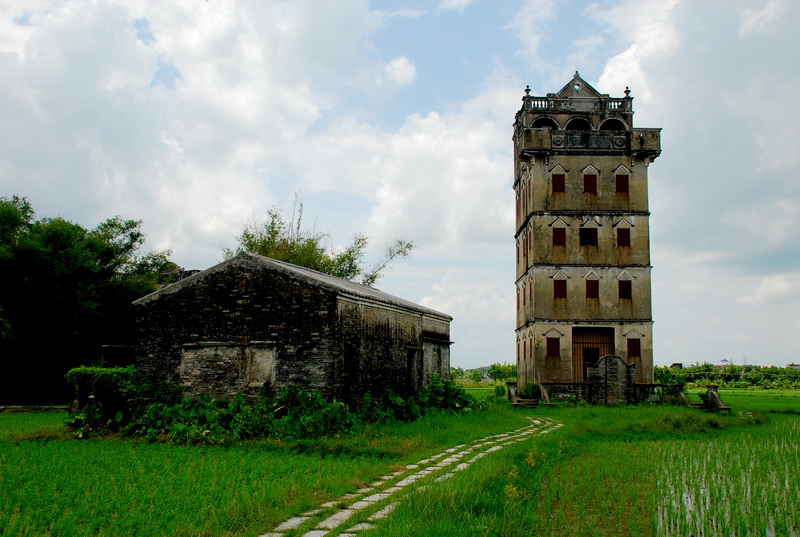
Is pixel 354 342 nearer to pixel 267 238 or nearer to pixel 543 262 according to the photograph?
pixel 543 262

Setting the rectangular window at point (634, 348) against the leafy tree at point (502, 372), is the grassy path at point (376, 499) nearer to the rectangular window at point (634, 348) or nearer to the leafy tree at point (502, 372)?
the rectangular window at point (634, 348)

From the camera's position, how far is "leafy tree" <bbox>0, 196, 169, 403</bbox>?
26.2m

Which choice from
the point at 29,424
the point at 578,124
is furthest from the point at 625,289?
the point at 29,424

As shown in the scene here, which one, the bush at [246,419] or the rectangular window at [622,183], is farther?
the rectangular window at [622,183]

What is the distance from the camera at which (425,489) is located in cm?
802

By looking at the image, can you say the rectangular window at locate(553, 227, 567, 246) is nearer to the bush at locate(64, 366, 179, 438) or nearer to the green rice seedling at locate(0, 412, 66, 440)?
the bush at locate(64, 366, 179, 438)

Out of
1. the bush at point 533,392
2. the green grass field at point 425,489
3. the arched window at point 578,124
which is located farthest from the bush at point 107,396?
the arched window at point 578,124

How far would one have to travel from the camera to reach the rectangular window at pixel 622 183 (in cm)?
2889

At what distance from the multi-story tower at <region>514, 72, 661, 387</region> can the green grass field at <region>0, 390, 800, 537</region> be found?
12.9 m

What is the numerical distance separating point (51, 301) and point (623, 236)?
23421 mm

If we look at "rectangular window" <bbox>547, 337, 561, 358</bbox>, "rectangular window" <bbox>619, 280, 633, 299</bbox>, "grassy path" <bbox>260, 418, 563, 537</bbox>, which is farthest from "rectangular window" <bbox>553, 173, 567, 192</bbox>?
"grassy path" <bbox>260, 418, 563, 537</bbox>

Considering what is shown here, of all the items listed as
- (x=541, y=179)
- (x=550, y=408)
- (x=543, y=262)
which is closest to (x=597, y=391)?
(x=550, y=408)

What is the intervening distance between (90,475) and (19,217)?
800 inches

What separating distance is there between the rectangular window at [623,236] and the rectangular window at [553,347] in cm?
487
